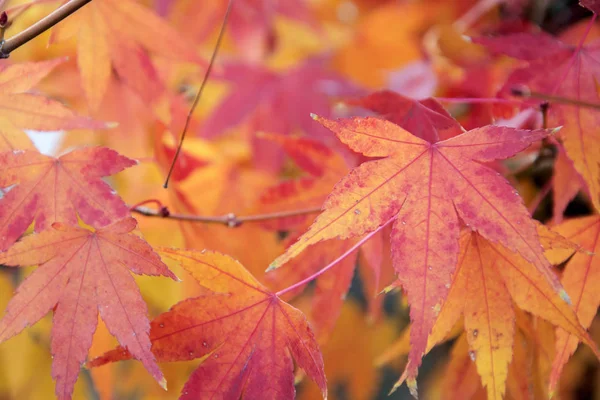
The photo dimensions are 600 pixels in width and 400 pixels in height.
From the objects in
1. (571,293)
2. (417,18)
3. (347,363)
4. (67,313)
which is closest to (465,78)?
(417,18)

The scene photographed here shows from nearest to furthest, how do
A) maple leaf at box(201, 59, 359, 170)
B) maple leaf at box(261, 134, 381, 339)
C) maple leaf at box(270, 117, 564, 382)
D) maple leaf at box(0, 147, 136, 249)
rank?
maple leaf at box(270, 117, 564, 382), maple leaf at box(0, 147, 136, 249), maple leaf at box(261, 134, 381, 339), maple leaf at box(201, 59, 359, 170)

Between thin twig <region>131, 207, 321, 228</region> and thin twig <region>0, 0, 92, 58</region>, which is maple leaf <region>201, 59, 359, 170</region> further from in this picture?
thin twig <region>0, 0, 92, 58</region>

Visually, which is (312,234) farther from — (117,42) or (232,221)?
(117,42)

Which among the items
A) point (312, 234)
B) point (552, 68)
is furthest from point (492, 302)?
point (552, 68)

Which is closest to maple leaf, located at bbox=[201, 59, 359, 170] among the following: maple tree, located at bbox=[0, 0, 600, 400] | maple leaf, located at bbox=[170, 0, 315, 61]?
maple leaf, located at bbox=[170, 0, 315, 61]

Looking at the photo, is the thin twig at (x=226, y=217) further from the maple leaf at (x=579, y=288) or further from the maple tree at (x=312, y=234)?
the maple leaf at (x=579, y=288)

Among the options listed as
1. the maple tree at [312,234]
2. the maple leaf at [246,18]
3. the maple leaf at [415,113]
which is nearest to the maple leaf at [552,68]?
the maple tree at [312,234]
